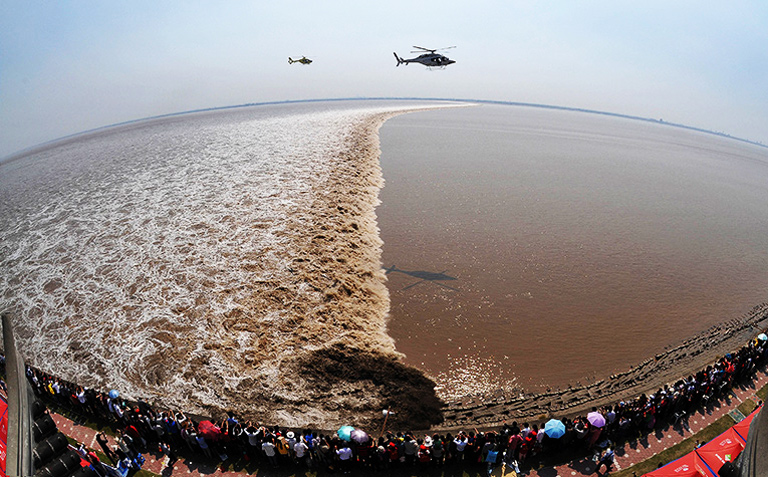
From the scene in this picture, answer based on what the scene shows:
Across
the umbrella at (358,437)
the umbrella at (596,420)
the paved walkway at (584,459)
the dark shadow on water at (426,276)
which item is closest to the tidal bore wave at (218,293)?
the dark shadow on water at (426,276)

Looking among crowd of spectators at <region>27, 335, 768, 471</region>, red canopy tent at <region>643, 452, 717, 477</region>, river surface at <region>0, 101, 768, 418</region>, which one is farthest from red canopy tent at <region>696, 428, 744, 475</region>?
river surface at <region>0, 101, 768, 418</region>

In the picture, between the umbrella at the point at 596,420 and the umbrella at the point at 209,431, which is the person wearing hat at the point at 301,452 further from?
the umbrella at the point at 596,420

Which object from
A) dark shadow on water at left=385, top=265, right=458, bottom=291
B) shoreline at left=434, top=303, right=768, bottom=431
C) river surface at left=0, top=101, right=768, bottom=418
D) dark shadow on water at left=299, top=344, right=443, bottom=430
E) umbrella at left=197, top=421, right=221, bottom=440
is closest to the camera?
umbrella at left=197, top=421, right=221, bottom=440

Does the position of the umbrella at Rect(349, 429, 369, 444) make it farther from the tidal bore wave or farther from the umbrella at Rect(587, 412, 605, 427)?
the umbrella at Rect(587, 412, 605, 427)

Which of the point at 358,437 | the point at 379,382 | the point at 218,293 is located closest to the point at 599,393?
the point at 379,382

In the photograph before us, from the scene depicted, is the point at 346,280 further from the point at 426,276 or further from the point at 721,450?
the point at 721,450

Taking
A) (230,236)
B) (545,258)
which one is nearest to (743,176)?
(545,258)

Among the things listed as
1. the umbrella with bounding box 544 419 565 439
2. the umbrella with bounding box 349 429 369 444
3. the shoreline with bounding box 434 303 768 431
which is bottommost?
the shoreline with bounding box 434 303 768 431

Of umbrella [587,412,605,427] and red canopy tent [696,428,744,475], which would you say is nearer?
red canopy tent [696,428,744,475]
